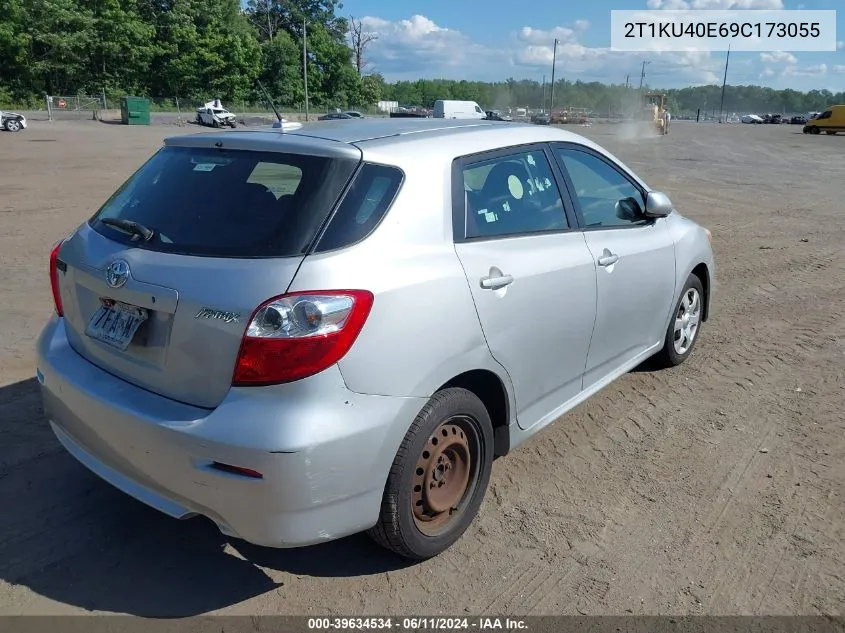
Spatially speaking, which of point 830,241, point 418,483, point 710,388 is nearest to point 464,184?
point 418,483

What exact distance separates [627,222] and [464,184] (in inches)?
59.6

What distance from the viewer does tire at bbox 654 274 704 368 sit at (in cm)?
471

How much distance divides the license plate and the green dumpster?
5392 centimetres

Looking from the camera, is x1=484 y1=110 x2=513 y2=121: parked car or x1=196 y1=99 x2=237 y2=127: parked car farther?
x1=196 y1=99 x2=237 y2=127: parked car

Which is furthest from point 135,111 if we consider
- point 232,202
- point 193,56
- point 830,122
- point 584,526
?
point 584,526

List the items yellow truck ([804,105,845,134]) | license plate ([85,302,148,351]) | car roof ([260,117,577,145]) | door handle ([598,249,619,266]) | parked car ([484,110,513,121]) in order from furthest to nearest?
yellow truck ([804,105,845,134]) → parked car ([484,110,513,121]) → door handle ([598,249,619,266]) → car roof ([260,117,577,145]) → license plate ([85,302,148,351])

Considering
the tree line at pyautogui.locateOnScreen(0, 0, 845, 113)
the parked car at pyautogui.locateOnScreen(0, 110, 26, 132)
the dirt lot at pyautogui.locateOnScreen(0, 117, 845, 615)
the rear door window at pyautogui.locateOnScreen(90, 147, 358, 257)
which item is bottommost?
the dirt lot at pyautogui.locateOnScreen(0, 117, 845, 615)

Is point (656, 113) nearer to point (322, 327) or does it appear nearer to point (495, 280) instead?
point (495, 280)

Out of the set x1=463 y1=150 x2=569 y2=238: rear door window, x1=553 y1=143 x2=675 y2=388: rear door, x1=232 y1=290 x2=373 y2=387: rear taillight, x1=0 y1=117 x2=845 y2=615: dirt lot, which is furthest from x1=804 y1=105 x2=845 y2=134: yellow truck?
x1=232 y1=290 x2=373 y2=387: rear taillight

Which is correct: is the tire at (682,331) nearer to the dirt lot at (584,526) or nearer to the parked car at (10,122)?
the dirt lot at (584,526)

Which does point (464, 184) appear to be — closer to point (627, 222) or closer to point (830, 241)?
point (627, 222)

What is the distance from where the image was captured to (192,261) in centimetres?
249

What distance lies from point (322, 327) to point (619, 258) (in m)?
2.07

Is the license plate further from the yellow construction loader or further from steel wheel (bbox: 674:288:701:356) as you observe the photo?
the yellow construction loader
